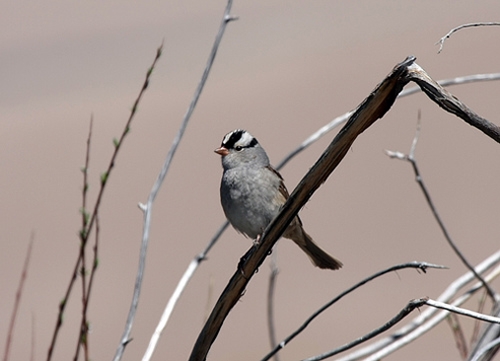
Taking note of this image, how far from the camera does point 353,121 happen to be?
169 centimetres

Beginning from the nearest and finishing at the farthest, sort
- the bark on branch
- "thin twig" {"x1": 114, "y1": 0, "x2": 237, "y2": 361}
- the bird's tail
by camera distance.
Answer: the bark on branch, "thin twig" {"x1": 114, "y1": 0, "x2": 237, "y2": 361}, the bird's tail

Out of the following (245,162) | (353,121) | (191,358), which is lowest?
(191,358)

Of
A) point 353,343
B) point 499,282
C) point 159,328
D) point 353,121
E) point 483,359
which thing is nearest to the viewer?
point 353,121

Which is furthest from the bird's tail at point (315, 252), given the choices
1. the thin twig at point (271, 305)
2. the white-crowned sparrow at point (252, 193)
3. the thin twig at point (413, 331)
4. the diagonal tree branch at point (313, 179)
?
the diagonal tree branch at point (313, 179)

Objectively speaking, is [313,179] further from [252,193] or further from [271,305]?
[252,193]

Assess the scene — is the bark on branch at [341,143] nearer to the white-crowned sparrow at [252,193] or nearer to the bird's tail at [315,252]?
the white-crowned sparrow at [252,193]

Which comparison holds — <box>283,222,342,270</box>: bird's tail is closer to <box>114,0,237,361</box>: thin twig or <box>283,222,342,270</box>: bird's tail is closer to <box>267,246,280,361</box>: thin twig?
<box>267,246,280,361</box>: thin twig

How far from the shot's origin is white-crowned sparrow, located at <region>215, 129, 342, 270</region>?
4219 millimetres

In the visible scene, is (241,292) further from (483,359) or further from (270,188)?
(270,188)

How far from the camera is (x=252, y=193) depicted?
4.24 m

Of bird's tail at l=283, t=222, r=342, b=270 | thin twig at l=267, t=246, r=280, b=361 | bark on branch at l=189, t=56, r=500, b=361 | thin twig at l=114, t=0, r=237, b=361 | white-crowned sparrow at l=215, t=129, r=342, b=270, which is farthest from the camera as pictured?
bird's tail at l=283, t=222, r=342, b=270

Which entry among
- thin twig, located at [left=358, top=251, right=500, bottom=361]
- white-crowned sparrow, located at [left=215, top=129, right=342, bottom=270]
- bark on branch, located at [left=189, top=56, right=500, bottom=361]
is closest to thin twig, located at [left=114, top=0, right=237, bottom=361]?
bark on branch, located at [left=189, top=56, right=500, bottom=361]

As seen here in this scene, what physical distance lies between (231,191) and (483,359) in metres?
2.22

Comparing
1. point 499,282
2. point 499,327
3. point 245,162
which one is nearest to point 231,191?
point 245,162
